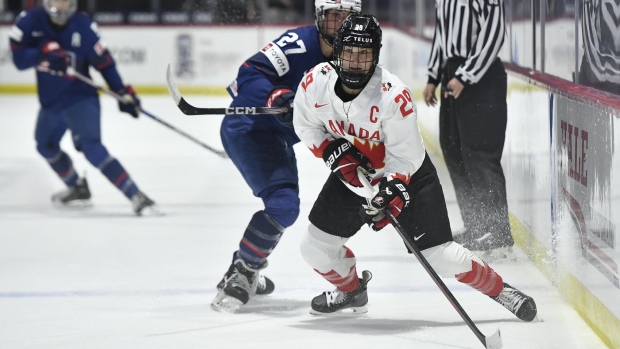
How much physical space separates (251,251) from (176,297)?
17.0 inches

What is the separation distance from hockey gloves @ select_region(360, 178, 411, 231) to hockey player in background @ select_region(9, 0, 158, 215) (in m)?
2.79

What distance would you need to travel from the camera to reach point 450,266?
3.09 m

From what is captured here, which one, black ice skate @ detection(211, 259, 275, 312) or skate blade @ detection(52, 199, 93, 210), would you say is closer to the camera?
black ice skate @ detection(211, 259, 275, 312)

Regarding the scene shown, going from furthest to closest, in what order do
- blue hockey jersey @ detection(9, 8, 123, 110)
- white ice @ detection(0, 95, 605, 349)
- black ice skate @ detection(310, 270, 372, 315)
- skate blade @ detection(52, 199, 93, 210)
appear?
skate blade @ detection(52, 199, 93, 210) < blue hockey jersey @ detection(9, 8, 123, 110) < black ice skate @ detection(310, 270, 372, 315) < white ice @ detection(0, 95, 605, 349)

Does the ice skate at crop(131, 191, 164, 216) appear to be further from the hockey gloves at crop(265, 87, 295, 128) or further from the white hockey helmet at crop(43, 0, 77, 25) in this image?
the hockey gloves at crop(265, 87, 295, 128)

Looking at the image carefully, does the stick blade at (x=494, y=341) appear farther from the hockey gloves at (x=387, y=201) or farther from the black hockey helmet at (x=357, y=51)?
the black hockey helmet at (x=357, y=51)

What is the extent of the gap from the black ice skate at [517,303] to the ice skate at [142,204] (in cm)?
278

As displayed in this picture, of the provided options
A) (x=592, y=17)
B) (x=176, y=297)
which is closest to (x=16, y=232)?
(x=176, y=297)

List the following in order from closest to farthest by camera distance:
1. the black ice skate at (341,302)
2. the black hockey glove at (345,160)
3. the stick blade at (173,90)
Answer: the black hockey glove at (345,160), the black ice skate at (341,302), the stick blade at (173,90)

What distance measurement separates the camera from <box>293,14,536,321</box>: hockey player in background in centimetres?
295

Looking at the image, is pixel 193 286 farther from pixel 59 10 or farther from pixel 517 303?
pixel 59 10

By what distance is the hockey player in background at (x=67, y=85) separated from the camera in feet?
18.7

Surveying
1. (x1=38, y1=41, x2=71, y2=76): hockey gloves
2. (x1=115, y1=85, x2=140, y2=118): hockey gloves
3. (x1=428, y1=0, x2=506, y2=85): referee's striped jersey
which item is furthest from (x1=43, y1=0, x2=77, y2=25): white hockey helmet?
(x1=428, y1=0, x2=506, y2=85): referee's striped jersey

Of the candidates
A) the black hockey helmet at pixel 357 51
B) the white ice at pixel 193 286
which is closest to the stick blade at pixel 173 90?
the white ice at pixel 193 286
